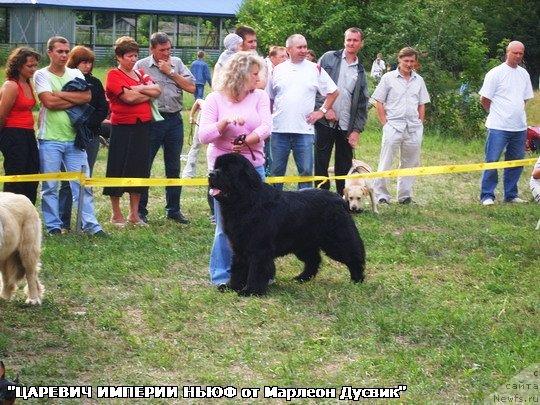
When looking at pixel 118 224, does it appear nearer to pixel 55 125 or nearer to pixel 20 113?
pixel 55 125

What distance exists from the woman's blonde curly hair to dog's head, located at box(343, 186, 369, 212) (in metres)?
4.47

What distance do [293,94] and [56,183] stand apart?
286cm

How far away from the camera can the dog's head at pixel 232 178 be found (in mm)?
7977

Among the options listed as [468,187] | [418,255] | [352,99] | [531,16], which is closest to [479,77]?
[468,187]

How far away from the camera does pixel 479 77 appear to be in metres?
22.6

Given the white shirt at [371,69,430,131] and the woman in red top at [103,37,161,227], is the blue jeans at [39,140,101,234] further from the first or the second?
the white shirt at [371,69,430,131]

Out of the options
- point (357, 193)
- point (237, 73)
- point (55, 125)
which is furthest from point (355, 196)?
point (237, 73)

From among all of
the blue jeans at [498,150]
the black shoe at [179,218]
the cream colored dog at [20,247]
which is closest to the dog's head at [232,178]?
the cream colored dog at [20,247]

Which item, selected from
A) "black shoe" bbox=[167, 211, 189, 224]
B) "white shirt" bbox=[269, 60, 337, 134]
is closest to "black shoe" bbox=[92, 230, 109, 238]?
"black shoe" bbox=[167, 211, 189, 224]

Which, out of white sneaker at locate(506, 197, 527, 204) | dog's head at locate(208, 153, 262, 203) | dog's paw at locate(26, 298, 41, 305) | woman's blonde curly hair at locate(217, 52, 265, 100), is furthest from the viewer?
white sneaker at locate(506, 197, 527, 204)

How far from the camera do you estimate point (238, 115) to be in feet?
27.7

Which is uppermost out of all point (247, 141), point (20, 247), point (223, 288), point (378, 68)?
point (247, 141)

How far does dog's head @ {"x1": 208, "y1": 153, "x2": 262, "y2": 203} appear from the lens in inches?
314

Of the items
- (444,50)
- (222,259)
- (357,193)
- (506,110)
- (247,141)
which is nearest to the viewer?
(247,141)
